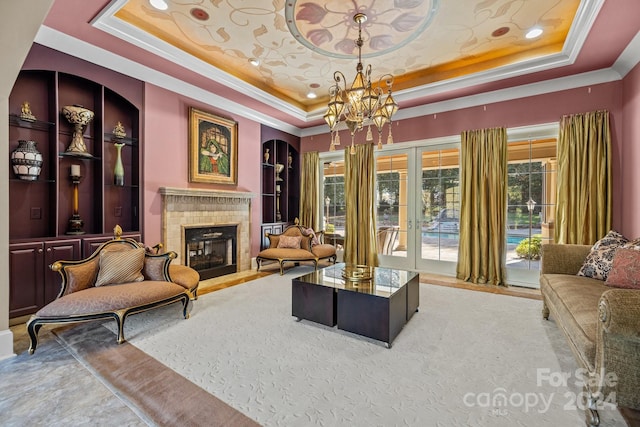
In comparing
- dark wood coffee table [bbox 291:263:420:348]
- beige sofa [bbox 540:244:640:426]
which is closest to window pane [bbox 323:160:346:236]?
dark wood coffee table [bbox 291:263:420:348]

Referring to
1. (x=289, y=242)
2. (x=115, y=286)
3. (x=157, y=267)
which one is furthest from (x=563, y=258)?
(x=115, y=286)

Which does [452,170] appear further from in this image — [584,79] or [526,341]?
[526,341]

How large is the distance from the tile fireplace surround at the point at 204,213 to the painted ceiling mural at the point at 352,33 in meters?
1.96

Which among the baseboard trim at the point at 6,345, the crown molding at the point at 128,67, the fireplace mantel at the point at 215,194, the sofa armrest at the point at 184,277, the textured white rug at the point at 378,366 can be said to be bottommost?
the textured white rug at the point at 378,366

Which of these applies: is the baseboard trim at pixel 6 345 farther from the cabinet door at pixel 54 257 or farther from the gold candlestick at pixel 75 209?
the gold candlestick at pixel 75 209

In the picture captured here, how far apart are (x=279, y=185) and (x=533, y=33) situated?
4907mm

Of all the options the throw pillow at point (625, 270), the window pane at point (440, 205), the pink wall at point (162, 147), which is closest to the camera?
the throw pillow at point (625, 270)

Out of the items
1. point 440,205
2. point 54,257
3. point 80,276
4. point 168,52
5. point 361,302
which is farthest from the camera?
point 440,205

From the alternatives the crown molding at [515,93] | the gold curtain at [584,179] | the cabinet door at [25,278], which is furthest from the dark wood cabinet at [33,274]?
the gold curtain at [584,179]

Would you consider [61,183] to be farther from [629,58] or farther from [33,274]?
[629,58]

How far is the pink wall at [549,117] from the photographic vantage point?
3.75 meters

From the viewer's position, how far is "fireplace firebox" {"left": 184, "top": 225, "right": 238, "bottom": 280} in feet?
15.7

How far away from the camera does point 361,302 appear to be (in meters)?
2.68

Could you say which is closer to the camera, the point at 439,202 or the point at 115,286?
the point at 115,286
